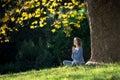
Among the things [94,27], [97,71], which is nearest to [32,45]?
[94,27]

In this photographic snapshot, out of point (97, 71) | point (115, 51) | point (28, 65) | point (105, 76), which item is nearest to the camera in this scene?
point (105, 76)

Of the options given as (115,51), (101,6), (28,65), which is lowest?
(28,65)

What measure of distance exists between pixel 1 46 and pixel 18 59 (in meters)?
2.05

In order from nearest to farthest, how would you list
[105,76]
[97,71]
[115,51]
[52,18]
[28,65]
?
[105,76] → [97,71] → [115,51] → [28,65] → [52,18]

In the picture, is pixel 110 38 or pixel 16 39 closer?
pixel 110 38

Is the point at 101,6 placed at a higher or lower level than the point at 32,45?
higher

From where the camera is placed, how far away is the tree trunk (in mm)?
12680

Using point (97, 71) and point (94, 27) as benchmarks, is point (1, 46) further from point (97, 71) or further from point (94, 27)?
point (97, 71)

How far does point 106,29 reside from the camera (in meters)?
12.8

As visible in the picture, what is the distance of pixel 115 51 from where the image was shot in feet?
41.5

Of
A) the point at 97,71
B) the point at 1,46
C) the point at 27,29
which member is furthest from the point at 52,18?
the point at 97,71

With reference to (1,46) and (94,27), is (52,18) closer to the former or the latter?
(1,46)

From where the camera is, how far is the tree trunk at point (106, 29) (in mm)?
12680

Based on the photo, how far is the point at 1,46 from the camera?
39.1 m
